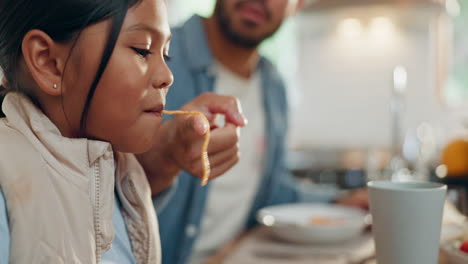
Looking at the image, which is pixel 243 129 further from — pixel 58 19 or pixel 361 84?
pixel 361 84

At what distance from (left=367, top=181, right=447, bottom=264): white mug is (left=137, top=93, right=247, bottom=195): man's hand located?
0.28m

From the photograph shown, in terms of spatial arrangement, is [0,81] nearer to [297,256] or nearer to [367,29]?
[297,256]

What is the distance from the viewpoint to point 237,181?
5.37 feet

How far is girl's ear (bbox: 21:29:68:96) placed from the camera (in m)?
0.51

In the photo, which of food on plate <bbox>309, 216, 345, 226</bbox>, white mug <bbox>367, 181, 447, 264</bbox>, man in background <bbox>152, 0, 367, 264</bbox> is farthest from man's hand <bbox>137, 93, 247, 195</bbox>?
man in background <bbox>152, 0, 367, 264</bbox>

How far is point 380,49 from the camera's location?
11.2ft

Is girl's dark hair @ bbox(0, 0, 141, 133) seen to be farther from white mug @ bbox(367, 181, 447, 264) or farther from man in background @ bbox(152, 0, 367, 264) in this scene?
man in background @ bbox(152, 0, 367, 264)

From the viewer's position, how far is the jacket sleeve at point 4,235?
1.50 feet

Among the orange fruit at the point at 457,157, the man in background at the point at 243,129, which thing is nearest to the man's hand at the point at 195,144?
the man in background at the point at 243,129

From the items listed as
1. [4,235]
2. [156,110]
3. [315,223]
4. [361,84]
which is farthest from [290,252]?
[361,84]

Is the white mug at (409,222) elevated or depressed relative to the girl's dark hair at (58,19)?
depressed

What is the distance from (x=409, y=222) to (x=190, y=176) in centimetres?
92

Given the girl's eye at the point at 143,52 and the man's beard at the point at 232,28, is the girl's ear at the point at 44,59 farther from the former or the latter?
the man's beard at the point at 232,28

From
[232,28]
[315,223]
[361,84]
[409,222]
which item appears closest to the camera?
[409,222]
